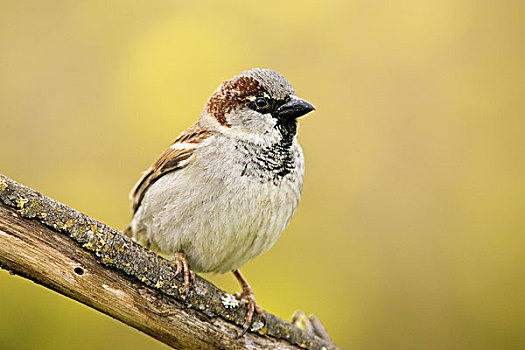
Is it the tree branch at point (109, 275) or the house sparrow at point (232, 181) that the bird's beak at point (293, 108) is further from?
Result: the tree branch at point (109, 275)

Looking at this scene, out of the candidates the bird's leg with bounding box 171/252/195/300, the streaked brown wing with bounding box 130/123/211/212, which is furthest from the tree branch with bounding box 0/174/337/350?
the streaked brown wing with bounding box 130/123/211/212

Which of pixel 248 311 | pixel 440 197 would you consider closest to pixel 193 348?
pixel 248 311

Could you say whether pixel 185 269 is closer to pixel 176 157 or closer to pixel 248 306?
pixel 248 306

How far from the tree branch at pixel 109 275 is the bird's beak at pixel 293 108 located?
2.04 feet

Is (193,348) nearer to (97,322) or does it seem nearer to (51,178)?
(97,322)

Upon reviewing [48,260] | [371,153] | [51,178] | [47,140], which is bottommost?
[48,260]

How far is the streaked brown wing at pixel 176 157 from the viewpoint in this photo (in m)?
2.08

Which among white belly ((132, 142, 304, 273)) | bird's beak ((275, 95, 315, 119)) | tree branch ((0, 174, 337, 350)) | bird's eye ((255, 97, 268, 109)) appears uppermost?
bird's eye ((255, 97, 268, 109))

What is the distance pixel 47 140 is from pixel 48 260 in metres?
1.45

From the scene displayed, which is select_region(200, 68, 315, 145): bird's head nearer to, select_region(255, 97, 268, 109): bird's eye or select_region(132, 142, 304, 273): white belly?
select_region(255, 97, 268, 109): bird's eye

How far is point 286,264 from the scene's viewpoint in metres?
2.91

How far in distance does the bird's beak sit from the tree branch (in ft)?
2.04

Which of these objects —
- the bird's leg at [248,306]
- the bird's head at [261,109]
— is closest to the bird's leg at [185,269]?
the bird's leg at [248,306]

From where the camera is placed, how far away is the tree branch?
61.6 inches
